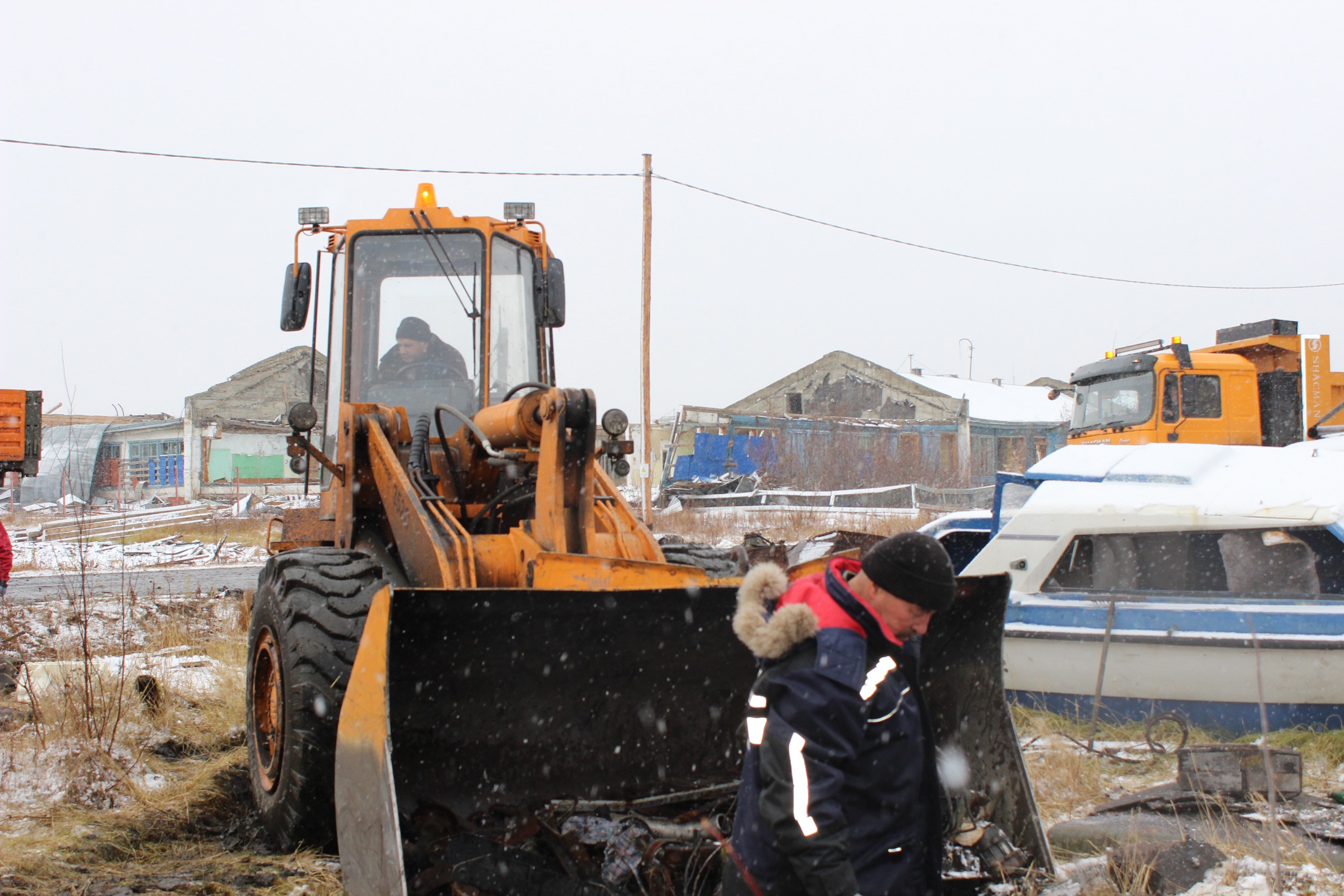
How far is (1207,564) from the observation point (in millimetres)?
7254

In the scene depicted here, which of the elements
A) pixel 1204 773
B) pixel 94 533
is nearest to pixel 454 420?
pixel 1204 773

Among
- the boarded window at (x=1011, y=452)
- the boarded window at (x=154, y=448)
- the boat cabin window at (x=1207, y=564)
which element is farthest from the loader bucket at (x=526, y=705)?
the boarded window at (x=154, y=448)

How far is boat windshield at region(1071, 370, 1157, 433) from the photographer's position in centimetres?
1224

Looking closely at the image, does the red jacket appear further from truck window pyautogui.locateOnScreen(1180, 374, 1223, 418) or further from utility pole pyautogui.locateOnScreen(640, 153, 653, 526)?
truck window pyautogui.locateOnScreen(1180, 374, 1223, 418)

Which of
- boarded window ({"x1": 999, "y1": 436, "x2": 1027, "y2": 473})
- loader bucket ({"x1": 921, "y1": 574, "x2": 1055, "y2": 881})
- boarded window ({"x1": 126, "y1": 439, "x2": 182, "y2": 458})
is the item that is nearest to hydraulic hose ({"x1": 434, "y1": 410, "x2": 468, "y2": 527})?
loader bucket ({"x1": 921, "y1": 574, "x2": 1055, "y2": 881})

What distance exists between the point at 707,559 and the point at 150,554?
15320mm

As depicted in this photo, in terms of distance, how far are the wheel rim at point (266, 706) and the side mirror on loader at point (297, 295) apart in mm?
1803

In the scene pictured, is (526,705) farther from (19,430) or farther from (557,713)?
(19,430)

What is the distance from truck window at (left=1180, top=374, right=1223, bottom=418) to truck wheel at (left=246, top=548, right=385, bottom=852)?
10282 mm

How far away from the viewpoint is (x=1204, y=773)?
437 centimetres

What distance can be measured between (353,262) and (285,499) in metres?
25.5

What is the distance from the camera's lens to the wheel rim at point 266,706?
416 centimetres

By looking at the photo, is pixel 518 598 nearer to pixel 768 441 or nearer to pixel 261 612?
pixel 261 612

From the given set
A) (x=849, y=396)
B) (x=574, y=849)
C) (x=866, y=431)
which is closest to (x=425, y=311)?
(x=574, y=849)
